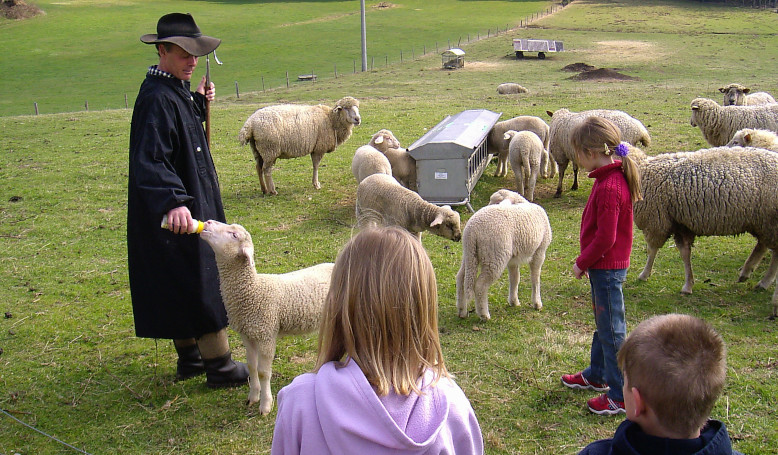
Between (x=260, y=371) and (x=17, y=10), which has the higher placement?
(x=17, y=10)

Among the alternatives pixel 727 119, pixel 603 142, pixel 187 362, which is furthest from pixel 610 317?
pixel 727 119

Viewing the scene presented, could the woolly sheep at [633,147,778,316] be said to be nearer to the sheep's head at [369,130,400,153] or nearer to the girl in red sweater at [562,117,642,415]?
the girl in red sweater at [562,117,642,415]

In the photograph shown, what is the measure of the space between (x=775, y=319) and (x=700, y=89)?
56.7ft

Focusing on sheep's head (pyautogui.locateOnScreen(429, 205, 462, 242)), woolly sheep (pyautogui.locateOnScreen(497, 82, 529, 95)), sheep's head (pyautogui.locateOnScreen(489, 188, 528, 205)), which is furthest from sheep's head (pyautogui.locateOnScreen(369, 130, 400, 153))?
woolly sheep (pyautogui.locateOnScreen(497, 82, 529, 95))

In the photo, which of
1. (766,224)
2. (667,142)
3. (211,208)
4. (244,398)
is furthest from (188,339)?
(667,142)

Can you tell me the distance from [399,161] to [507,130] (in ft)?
8.75

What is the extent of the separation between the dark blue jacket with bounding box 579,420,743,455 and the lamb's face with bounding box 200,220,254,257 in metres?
2.91

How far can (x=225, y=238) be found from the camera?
169 inches

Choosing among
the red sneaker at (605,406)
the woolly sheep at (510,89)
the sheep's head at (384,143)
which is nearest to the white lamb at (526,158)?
the sheep's head at (384,143)

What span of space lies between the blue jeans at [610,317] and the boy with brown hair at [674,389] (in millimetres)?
2138

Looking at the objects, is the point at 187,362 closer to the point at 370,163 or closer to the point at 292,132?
the point at 370,163

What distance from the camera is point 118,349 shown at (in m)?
5.64

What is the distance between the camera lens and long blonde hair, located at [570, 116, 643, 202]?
158 inches

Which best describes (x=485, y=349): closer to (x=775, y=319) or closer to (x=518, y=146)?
(x=775, y=319)
